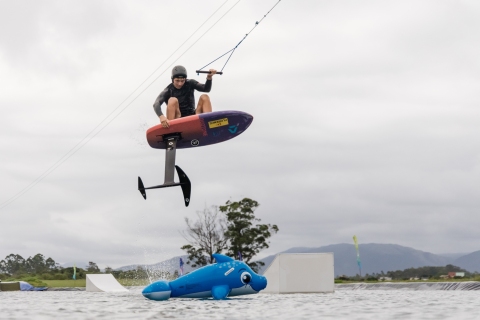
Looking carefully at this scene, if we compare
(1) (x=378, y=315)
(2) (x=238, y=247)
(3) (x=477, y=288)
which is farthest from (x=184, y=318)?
(2) (x=238, y=247)

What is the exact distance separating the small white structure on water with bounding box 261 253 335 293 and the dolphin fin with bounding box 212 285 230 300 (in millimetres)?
6885

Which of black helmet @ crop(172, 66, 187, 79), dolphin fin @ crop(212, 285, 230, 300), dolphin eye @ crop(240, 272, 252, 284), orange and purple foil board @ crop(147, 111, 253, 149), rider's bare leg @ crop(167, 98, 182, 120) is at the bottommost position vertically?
dolphin fin @ crop(212, 285, 230, 300)

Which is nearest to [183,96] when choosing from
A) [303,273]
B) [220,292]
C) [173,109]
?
[173,109]

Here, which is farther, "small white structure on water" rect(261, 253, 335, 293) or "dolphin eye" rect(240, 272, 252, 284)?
"small white structure on water" rect(261, 253, 335, 293)

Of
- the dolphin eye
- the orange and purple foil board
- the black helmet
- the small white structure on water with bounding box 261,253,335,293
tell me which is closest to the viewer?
the dolphin eye

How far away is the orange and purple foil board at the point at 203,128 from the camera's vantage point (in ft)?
43.4

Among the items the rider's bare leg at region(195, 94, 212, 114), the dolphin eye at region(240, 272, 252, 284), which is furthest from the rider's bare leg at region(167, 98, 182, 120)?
the dolphin eye at region(240, 272, 252, 284)

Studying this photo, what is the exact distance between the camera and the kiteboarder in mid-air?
1345 cm

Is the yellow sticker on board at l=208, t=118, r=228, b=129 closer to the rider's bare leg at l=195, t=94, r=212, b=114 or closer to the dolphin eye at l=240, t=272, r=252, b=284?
the rider's bare leg at l=195, t=94, r=212, b=114

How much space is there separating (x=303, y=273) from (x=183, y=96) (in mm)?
8563

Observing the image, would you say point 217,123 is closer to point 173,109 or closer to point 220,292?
point 173,109

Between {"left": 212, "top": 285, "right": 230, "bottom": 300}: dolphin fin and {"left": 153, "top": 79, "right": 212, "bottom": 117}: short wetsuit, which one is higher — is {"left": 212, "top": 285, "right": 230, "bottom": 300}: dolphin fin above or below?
below

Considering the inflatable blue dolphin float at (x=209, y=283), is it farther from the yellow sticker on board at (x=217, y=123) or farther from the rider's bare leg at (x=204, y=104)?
the rider's bare leg at (x=204, y=104)

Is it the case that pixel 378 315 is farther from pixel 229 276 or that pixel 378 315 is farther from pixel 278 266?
pixel 278 266
